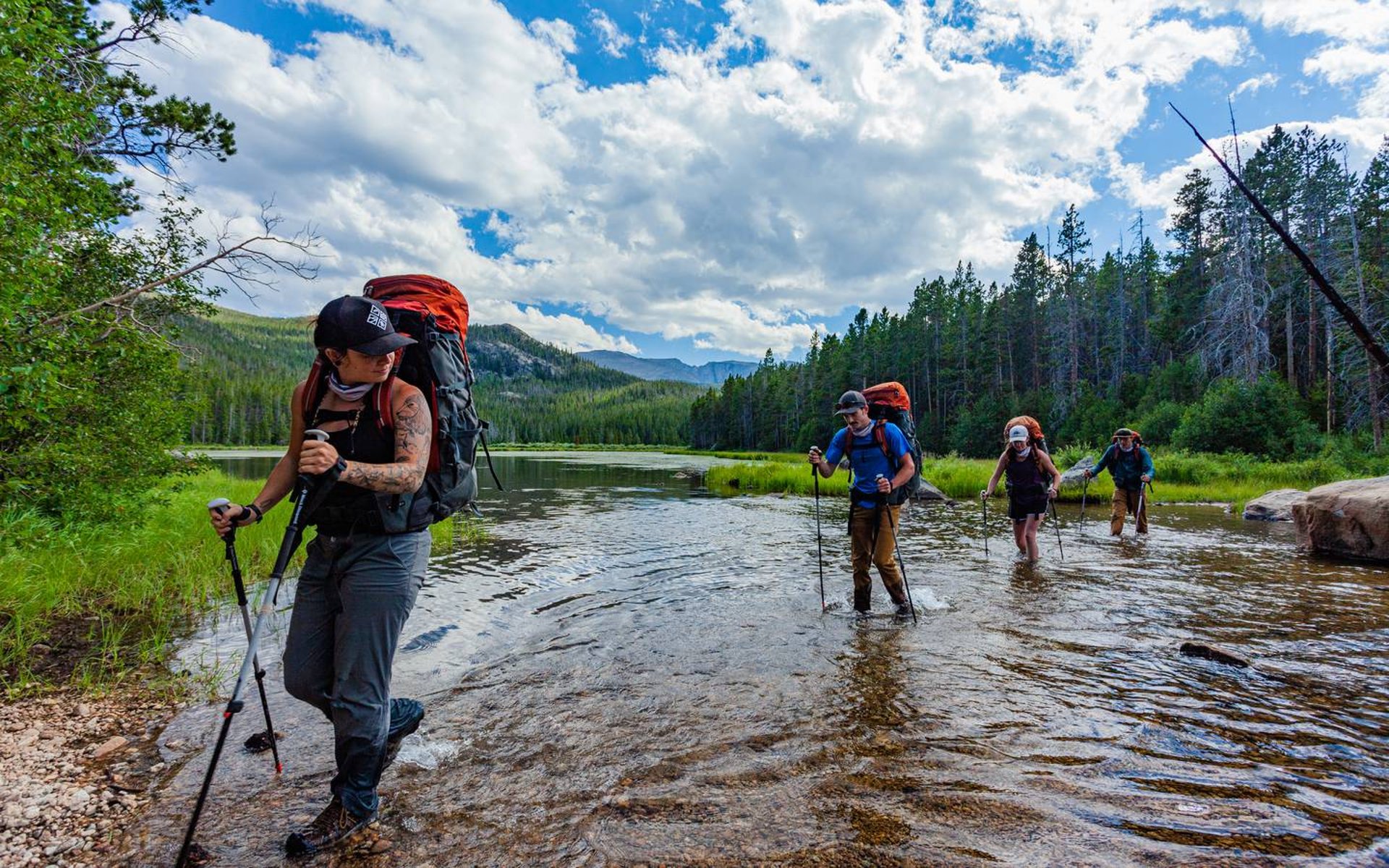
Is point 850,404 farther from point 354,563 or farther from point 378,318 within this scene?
point 354,563

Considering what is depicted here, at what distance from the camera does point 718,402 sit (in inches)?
4904

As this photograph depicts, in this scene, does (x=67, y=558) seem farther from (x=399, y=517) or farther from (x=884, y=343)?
(x=884, y=343)

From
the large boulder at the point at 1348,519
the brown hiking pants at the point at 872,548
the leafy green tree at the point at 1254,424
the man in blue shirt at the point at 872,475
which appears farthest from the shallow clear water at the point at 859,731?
the leafy green tree at the point at 1254,424

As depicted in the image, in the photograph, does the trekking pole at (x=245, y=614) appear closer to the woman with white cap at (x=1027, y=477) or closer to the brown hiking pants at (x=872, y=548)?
the brown hiking pants at (x=872, y=548)

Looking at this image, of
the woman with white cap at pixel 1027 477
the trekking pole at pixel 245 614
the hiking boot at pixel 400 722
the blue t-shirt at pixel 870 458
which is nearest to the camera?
the trekking pole at pixel 245 614

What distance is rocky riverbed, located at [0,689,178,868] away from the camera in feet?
11.4

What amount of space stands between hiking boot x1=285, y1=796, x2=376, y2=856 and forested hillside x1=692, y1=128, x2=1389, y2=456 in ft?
84.5

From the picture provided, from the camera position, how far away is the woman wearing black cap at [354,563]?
3.58 m

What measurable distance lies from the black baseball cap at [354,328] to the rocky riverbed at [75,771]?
326 centimetres

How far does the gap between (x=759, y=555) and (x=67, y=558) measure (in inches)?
477

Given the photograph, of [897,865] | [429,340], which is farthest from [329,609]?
[897,865]

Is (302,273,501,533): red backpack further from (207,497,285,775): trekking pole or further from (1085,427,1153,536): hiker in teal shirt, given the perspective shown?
(1085,427,1153,536): hiker in teal shirt

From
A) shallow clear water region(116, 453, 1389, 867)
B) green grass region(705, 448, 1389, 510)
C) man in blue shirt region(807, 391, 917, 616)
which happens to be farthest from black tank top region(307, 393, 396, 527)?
green grass region(705, 448, 1389, 510)

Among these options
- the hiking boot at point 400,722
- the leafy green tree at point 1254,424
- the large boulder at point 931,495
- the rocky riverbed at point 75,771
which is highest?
the leafy green tree at point 1254,424
